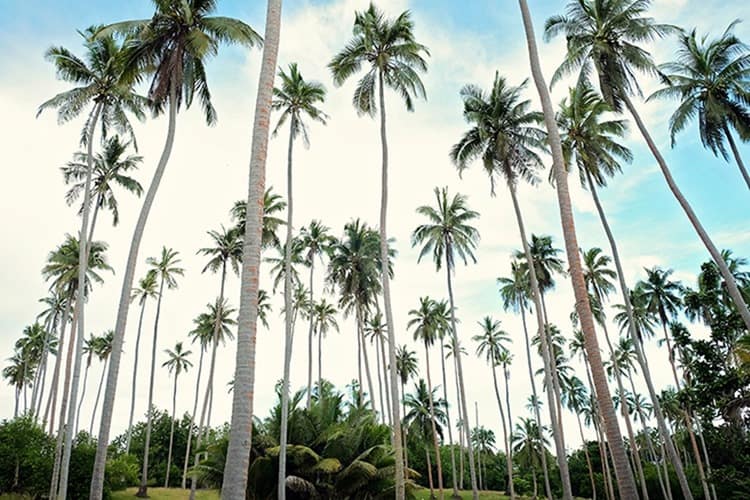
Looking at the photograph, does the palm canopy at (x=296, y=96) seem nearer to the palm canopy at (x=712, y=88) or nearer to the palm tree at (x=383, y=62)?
the palm tree at (x=383, y=62)

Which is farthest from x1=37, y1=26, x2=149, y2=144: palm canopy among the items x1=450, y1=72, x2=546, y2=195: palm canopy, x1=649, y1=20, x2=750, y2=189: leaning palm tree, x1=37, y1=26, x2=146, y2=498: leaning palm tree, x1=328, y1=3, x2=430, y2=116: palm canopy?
x1=649, y1=20, x2=750, y2=189: leaning palm tree

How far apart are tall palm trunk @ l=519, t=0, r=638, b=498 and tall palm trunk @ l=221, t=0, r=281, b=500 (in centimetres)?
649

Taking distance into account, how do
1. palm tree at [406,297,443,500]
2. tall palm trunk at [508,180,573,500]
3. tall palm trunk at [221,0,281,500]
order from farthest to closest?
palm tree at [406,297,443,500] → tall palm trunk at [508,180,573,500] → tall palm trunk at [221,0,281,500]

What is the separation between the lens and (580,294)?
10523 millimetres

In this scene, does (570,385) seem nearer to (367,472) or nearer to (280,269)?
(280,269)

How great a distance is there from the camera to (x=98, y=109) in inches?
834

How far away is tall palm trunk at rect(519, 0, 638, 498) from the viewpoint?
8.99 meters

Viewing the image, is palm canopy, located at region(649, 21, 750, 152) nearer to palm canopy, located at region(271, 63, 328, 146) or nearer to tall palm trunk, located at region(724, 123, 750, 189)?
tall palm trunk, located at region(724, 123, 750, 189)

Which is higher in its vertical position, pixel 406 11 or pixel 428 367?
pixel 406 11

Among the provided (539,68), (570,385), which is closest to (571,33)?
(539,68)

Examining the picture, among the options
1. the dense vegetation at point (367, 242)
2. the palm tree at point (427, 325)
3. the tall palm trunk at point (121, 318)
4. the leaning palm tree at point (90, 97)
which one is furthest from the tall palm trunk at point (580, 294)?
the palm tree at point (427, 325)

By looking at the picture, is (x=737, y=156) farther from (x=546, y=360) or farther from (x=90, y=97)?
(x=90, y=97)

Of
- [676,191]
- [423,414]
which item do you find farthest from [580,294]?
[423,414]

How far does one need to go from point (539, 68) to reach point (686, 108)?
39.9ft
